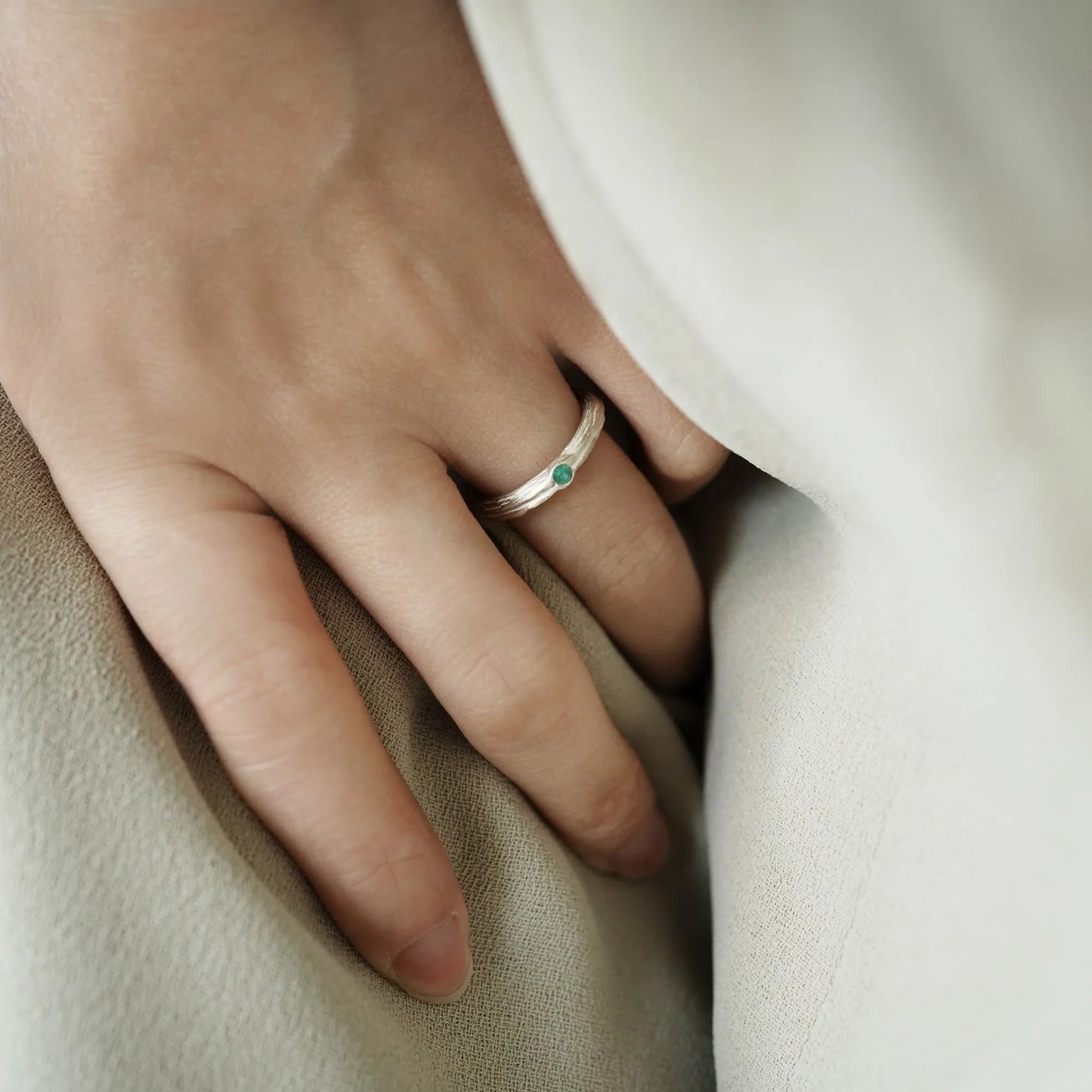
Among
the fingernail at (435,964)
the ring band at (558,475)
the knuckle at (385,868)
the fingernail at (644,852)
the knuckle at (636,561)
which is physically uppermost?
the ring band at (558,475)

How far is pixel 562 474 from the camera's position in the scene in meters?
0.50

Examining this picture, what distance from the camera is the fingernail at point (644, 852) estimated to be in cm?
53

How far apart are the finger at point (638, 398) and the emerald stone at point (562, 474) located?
50 millimetres

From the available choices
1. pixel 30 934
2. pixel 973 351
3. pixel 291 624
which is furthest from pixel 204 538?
pixel 973 351

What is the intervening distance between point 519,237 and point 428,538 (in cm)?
16

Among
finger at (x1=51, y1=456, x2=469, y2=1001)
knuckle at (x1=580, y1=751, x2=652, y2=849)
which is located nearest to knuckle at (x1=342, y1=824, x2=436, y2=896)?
finger at (x1=51, y1=456, x2=469, y2=1001)

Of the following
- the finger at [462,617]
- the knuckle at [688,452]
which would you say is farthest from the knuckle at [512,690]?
the knuckle at [688,452]

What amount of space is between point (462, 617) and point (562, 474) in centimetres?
9

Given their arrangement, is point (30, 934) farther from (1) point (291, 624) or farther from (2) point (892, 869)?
(2) point (892, 869)

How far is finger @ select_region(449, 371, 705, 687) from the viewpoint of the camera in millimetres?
502

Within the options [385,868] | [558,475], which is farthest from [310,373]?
[385,868]

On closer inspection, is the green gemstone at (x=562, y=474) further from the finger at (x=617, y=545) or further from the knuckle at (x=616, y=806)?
the knuckle at (x=616, y=806)

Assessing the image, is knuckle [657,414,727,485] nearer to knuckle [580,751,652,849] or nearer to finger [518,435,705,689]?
finger [518,435,705,689]

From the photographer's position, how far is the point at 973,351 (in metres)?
0.38
